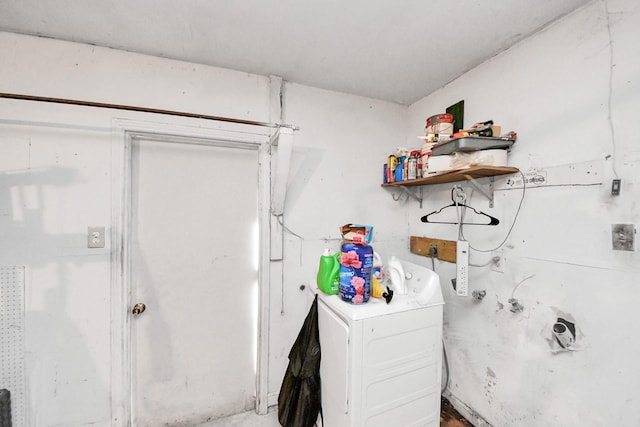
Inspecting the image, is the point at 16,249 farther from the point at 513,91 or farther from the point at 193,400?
the point at 513,91

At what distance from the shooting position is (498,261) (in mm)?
1491

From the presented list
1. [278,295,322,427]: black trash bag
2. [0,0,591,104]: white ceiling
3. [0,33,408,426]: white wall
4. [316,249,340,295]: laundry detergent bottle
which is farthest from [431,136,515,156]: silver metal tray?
[0,33,408,426]: white wall

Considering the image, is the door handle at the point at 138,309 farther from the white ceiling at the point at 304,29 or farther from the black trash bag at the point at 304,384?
the white ceiling at the point at 304,29

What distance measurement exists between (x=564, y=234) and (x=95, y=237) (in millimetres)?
2535

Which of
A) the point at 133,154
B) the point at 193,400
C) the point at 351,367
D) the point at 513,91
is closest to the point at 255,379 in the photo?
the point at 193,400

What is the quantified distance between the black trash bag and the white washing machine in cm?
6

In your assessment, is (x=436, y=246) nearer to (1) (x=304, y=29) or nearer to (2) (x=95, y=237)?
(1) (x=304, y=29)

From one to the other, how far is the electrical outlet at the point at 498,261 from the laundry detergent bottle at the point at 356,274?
2.58ft

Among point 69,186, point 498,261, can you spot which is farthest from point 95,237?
point 498,261

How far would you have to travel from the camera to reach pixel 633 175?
1007 mm

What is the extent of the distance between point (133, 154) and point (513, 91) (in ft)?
7.77

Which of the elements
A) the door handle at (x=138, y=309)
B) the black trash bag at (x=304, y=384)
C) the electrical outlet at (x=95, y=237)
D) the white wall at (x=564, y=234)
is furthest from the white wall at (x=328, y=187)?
the electrical outlet at (x=95, y=237)

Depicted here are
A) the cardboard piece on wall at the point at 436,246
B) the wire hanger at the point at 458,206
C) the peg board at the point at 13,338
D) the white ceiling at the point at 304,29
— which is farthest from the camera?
the cardboard piece on wall at the point at 436,246

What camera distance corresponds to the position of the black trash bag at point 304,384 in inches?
60.3
